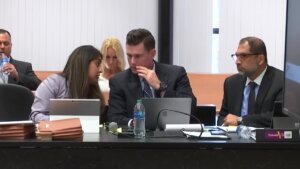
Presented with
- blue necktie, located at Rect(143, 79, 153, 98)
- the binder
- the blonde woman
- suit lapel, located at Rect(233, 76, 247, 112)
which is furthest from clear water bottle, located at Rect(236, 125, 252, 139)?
the blonde woman

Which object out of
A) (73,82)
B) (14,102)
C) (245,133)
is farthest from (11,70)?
(245,133)

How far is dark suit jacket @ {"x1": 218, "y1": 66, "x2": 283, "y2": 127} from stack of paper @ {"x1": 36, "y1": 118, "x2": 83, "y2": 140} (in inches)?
54.3

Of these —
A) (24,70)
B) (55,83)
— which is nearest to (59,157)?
(55,83)

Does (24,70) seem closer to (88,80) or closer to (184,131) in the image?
(88,80)

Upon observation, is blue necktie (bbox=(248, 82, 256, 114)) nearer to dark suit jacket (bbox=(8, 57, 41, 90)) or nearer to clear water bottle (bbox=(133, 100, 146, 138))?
clear water bottle (bbox=(133, 100, 146, 138))

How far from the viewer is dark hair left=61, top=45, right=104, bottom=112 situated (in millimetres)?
3672

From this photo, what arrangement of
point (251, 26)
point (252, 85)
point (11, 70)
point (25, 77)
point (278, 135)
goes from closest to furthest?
point (278, 135)
point (252, 85)
point (11, 70)
point (25, 77)
point (251, 26)

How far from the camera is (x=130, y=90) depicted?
3.79 metres

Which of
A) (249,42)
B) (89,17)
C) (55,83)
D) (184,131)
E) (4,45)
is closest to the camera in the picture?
(184,131)

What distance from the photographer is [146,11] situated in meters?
6.31

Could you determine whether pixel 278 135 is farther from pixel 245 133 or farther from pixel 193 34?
pixel 193 34

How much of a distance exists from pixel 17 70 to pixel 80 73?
207cm

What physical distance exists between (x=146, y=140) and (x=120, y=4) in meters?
3.76

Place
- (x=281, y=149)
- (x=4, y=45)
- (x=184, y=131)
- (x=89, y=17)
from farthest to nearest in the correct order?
(x=89, y=17)
(x=4, y=45)
(x=184, y=131)
(x=281, y=149)
